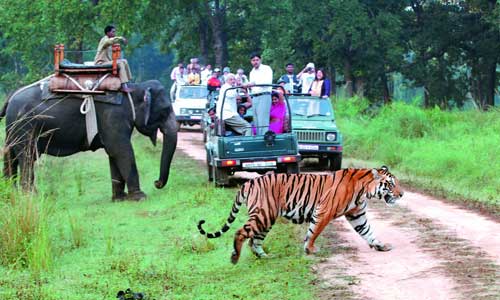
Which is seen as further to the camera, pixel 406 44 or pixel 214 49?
pixel 214 49

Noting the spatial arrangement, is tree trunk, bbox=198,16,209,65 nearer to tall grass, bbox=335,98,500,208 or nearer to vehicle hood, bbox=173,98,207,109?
vehicle hood, bbox=173,98,207,109

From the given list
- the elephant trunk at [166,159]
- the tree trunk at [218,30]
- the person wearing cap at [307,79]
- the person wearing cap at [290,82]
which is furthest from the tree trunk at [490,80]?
the elephant trunk at [166,159]

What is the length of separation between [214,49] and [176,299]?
148 feet

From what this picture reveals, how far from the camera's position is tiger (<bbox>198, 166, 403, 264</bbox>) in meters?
12.0

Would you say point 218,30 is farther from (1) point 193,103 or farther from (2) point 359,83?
(1) point 193,103

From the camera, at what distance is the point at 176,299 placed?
34.0 feet

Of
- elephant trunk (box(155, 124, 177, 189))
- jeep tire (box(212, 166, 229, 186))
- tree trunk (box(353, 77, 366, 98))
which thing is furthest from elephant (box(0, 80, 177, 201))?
tree trunk (box(353, 77, 366, 98))

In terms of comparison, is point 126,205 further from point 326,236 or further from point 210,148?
point 326,236

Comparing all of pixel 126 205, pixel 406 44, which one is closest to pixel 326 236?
pixel 126 205

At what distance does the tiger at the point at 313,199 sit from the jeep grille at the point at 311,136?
10.1 metres

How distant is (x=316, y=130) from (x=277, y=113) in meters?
3.33

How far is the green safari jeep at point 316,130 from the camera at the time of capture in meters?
22.5

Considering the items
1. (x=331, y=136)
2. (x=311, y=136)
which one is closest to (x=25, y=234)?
(x=311, y=136)

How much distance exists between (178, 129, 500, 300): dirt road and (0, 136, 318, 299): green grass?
1.39ft
